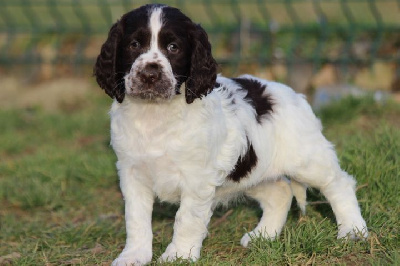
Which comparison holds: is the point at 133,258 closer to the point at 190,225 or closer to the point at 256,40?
the point at 190,225

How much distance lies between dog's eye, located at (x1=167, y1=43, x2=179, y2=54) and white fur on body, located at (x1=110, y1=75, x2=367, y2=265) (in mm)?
264

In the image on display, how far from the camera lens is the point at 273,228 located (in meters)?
4.48

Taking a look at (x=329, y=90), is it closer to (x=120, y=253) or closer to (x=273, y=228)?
(x=273, y=228)

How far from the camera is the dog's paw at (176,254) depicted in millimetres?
3924

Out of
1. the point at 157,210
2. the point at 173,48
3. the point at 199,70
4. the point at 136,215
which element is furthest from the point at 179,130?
the point at 157,210

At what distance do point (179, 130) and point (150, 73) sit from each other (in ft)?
1.38

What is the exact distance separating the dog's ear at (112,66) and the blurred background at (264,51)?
10.7 feet

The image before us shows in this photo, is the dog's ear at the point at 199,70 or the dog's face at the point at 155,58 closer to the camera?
the dog's face at the point at 155,58

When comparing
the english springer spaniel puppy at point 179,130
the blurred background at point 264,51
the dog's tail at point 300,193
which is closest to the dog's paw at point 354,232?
the english springer spaniel puppy at point 179,130

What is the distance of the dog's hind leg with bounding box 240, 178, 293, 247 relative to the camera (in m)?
4.50

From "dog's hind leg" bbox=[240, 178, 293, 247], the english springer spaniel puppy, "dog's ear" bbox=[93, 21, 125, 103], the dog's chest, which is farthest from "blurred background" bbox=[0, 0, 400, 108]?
the dog's chest

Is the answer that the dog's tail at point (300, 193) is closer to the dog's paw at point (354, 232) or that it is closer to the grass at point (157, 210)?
the grass at point (157, 210)

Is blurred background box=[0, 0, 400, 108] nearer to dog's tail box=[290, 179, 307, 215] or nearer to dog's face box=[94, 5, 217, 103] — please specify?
dog's tail box=[290, 179, 307, 215]

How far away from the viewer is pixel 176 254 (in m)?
3.90
